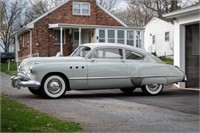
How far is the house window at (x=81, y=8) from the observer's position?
37594 millimetres

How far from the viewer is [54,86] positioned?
12680 mm

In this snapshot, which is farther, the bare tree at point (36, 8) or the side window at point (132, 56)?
the bare tree at point (36, 8)

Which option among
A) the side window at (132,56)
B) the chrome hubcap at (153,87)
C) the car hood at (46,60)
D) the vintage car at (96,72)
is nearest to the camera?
the vintage car at (96,72)

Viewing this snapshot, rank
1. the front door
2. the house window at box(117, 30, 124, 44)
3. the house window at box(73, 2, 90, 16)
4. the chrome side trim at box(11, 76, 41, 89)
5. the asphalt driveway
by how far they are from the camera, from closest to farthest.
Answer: the asphalt driveway < the chrome side trim at box(11, 76, 41, 89) < the house window at box(117, 30, 124, 44) < the front door < the house window at box(73, 2, 90, 16)

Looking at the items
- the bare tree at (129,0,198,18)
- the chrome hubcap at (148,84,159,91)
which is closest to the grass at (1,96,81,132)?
the chrome hubcap at (148,84,159,91)

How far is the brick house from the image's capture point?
1420 inches

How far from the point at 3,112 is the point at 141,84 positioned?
20.3ft

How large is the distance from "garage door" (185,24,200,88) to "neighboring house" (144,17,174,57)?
24256 millimetres

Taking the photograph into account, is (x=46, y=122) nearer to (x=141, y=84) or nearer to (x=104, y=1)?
(x=141, y=84)

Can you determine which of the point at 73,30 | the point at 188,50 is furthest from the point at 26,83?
the point at 73,30

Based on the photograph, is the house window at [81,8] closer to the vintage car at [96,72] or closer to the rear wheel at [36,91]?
the vintage car at [96,72]

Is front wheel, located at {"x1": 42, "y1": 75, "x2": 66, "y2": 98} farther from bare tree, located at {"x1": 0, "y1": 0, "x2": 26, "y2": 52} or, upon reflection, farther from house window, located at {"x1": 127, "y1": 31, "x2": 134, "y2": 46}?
bare tree, located at {"x1": 0, "y1": 0, "x2": 26, "y2": 52}

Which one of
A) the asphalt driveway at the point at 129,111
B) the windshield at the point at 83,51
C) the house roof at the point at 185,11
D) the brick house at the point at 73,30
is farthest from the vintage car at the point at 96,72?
the brick house at the point at 73,30

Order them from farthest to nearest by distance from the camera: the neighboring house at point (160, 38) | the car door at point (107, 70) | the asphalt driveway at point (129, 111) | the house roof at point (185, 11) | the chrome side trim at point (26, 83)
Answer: the neighboring house at point (160, 38) < the house roof at point (185, 11) < the car door at point (107, 70) < the chrome side trim at point (26, 83) < the asphalt driveway at point (129, 111)
